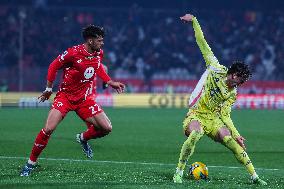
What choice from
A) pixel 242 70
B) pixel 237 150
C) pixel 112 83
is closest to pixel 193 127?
pixel 237 150

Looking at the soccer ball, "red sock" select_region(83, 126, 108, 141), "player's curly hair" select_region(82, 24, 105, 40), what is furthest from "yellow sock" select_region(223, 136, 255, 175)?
"red sock" select_region(83, 126, 108, 141)

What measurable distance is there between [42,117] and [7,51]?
11.1 m

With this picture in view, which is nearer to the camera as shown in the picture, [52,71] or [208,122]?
[208,122]

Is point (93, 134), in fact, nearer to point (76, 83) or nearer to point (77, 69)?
point (76, 83)

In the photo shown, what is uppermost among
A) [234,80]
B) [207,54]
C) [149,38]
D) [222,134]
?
[149,38]

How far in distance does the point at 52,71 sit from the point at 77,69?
18.3 inches

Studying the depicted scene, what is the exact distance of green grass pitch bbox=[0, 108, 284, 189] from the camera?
33.3ft

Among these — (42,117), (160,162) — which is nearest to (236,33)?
(42,117)

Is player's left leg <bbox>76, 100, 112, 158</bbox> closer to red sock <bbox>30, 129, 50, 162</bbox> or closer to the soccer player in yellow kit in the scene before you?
red sock <bbox>30, 129, 50, 162</bbox>

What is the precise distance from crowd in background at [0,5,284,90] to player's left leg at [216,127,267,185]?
87.6 ft

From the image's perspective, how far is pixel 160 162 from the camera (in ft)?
46.0

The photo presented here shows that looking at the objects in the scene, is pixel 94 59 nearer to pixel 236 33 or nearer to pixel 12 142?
pixel 12 142

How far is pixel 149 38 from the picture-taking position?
42312 mm

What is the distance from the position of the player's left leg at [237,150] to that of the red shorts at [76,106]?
2257 millimetres
